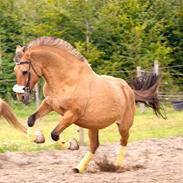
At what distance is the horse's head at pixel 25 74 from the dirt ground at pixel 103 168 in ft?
3.43

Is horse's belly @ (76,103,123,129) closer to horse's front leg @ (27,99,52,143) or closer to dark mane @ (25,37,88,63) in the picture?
horse's front leg @ (27,99,52,143)

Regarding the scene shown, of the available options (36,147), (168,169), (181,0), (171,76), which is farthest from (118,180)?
(181,0)

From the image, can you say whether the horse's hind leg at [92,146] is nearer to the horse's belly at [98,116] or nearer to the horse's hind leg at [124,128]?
the horse's hind leg at [124,128]

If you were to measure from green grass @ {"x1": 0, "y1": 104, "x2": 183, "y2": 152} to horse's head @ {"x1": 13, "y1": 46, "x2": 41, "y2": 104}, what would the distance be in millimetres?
3044

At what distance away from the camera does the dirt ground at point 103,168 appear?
721cm

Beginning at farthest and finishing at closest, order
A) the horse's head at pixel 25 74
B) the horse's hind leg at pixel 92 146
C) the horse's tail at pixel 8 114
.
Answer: the horse's tail at pixel 8 114
the horse's hind leg at pixel 92 146
the horse's head at pixel 25 74

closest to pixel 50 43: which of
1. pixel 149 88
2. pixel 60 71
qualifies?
pixel 60 71

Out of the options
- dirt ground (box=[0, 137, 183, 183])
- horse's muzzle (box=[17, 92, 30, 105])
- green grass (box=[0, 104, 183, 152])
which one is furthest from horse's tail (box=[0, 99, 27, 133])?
horse's muzzle (box=[17, 92, 30, 105])

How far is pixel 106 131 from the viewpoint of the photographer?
14.0 meters

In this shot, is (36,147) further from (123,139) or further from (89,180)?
(89,180)

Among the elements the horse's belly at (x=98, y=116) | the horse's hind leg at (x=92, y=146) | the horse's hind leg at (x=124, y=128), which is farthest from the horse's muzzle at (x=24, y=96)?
the horse's hind leg at (x=124, y=128)

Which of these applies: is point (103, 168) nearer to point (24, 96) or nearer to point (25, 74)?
point (24, 96)

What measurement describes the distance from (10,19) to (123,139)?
42.4ft

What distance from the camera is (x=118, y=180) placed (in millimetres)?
7074
